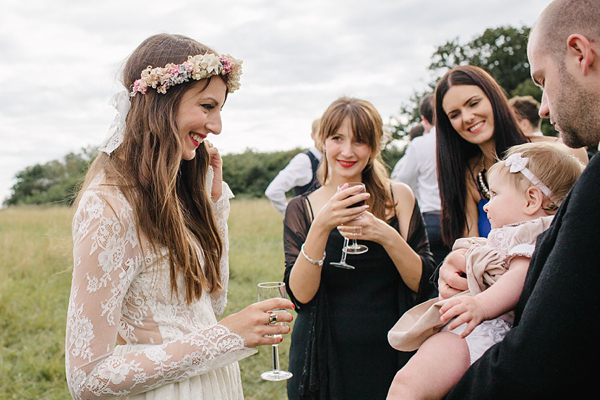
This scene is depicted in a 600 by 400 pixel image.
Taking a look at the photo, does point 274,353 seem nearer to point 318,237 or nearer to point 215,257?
point 215,257

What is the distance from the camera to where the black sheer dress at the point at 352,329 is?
321 centimetres

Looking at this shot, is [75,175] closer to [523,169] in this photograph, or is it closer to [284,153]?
[284,153]

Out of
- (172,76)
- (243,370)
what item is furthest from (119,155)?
→ (243,370)

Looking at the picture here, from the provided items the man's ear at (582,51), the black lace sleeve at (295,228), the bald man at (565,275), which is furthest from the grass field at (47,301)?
the man's ear at (582,51)

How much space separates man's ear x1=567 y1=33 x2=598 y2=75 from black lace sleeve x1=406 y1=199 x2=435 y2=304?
1.87 m

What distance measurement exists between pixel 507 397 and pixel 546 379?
149mm

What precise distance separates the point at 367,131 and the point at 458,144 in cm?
98

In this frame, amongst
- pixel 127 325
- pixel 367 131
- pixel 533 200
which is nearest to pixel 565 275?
pixel 533 200

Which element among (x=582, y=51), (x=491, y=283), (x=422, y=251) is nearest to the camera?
(x=582, y=51)

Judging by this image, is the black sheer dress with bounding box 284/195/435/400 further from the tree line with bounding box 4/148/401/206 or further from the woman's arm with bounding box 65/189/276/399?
the tree line with bounding box 4/148/401/206

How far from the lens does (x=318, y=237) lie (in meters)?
3.10

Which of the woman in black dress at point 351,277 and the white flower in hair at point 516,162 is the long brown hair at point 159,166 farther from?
the white flower in hair at point 516,162

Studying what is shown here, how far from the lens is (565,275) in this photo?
133cm

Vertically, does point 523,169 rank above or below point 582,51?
below
